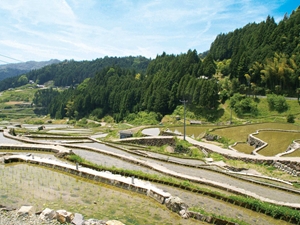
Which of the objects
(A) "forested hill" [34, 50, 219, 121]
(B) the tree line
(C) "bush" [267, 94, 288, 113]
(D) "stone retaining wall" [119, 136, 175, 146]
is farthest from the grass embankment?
(A) "forested hill" [34, 50, 219, 121]

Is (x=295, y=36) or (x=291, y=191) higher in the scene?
(x=295, y=36)

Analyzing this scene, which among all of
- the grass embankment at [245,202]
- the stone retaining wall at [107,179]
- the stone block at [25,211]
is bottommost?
the grass embankment at [245,202]

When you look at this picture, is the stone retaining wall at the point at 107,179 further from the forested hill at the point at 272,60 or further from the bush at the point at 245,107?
the forested hill at the point at 272,60

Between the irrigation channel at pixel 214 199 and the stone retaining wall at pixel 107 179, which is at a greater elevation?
the stone retaining wall at pixel 107 179

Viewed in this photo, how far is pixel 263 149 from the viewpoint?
25953 mm

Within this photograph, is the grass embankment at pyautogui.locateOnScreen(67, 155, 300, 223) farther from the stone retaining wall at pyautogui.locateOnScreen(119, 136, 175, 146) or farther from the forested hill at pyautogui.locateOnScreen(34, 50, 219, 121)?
the forested hill at pyautogui.locateOnScreen(34, 50, 219, 121)

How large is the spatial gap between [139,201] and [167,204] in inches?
49.8

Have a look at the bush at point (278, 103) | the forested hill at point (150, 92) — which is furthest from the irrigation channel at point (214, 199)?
the forested hill at point (150, 92)

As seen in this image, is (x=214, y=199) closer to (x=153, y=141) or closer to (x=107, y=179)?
(x=107, y=179)

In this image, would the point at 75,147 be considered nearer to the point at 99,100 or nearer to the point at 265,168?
the point at 265,168

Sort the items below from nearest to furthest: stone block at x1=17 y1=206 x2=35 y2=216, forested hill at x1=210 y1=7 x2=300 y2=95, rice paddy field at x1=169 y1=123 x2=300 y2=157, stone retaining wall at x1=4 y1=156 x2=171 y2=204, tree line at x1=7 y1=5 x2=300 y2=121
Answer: stone block at x1=17 y1=206 x2=35 y2=216 < stone retaining wall at x1=4 y1=156 x2=171 y2=204 < rice paddy field at x1=169 y1=123 x2=300 y2=157 < forested hill at x1=210 y1=7 x2=300 y2=95 < tree line at x1=7 y1=5 x2=300 y2=121

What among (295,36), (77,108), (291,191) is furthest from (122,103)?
(291,191)

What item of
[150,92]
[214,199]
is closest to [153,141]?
[214,199]

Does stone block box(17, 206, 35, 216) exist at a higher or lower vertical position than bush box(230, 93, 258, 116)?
lower
